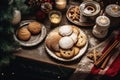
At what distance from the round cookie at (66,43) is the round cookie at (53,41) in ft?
0.12

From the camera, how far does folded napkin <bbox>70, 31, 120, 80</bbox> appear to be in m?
1.71

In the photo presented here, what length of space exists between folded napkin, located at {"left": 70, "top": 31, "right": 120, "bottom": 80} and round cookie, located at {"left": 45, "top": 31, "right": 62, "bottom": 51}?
0.54ft

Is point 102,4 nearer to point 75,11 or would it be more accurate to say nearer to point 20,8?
point 75,11

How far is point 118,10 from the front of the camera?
1796 millimetres

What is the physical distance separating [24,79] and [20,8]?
0.47 m

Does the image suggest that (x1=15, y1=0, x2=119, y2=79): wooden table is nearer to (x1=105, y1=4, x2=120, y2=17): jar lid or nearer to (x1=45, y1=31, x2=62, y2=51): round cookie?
(x1=45, y1=31, x2=62, y2=51): round cookie

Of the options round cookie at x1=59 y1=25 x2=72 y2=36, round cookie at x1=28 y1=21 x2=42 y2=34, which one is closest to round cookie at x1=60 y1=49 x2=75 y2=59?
round cookie at x1=59 y1=25 x2=72 y2=36

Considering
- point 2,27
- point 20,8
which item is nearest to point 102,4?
point 20,8

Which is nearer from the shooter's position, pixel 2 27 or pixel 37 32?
pixel 2 27

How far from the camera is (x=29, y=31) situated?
1.85 meters

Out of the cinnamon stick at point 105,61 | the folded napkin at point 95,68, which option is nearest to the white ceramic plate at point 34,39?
the folded napkin at point 95,68

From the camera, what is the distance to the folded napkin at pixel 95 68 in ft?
5.60

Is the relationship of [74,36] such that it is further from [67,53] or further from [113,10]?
[113,10]

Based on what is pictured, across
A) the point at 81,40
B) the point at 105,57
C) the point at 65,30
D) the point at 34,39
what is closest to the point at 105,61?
the point at 105,57
